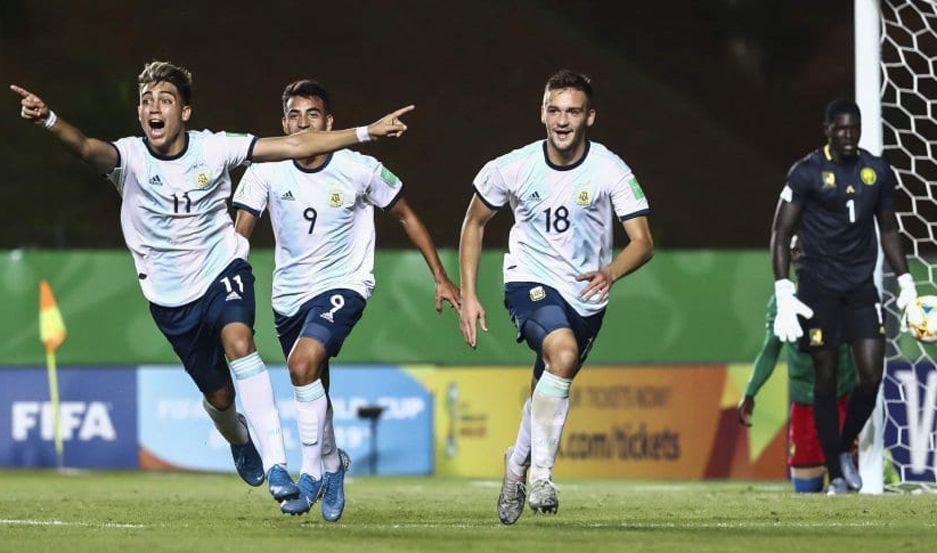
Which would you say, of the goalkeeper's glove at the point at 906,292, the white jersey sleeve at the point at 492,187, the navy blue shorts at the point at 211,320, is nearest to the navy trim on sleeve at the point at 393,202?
the white jersey sleeve at the point at 492,187

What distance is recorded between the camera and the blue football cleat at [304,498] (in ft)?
24.4

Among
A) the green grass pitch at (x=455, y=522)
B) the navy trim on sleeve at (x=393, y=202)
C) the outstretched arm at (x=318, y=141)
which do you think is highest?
the outstretched arm at (x=318, y=141)

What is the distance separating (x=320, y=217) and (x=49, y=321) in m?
5.95

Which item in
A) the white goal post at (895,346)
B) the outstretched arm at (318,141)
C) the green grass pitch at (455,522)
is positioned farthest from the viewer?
the white goal post at (895,346)

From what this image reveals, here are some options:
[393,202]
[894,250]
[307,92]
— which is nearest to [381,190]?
[393,202]

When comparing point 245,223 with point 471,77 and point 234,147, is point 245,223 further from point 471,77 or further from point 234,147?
point 471,77

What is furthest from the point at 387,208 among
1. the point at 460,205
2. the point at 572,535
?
the point at 460,205

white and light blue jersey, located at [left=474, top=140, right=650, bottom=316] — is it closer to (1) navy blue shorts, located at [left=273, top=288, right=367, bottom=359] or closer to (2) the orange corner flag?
(1) navy blue shorts, located at [left=273, top=288, right=367, bottom=359]

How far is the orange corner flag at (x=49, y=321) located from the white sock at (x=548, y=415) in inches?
281

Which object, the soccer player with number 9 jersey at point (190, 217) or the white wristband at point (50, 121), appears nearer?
the white wristband at point (50, 121)

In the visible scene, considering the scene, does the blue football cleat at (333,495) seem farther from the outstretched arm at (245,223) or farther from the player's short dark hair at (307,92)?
the player's short dark hair at (307,92)

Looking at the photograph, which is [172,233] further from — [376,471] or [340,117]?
[340,117]

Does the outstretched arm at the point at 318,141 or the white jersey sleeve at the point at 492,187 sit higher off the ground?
the outstretched arm at the point at 318,141

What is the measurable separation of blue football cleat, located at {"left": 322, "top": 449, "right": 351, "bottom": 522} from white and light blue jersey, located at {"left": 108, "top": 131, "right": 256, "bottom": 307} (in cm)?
98
